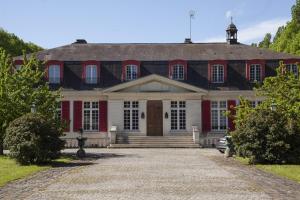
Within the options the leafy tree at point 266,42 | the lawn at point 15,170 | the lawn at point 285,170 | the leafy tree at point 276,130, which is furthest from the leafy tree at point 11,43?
the lawn at point 285,170

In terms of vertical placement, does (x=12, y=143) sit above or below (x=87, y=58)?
below

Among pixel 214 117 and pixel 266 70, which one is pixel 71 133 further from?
pixel 266 70

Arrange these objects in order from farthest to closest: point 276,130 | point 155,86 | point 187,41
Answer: point 187,41, point 155,86, point 276,130

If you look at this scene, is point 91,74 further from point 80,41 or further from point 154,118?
point 154,118

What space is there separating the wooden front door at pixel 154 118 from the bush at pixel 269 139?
57.0 feet

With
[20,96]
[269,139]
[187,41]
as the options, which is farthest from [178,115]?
[269,139]

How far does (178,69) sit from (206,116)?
4.49 m

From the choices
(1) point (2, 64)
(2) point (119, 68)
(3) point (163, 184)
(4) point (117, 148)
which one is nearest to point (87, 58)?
(2) point (119, 68)

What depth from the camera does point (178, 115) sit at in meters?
39.6

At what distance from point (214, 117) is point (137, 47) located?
9.54 m

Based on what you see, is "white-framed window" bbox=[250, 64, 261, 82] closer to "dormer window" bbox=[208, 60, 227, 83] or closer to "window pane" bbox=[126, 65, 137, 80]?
"dormer window" bbox=[208, 60, 227, 83]

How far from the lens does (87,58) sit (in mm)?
42188

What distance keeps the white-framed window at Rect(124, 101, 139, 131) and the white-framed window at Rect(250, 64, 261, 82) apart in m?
9.57

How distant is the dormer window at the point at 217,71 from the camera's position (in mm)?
40906
